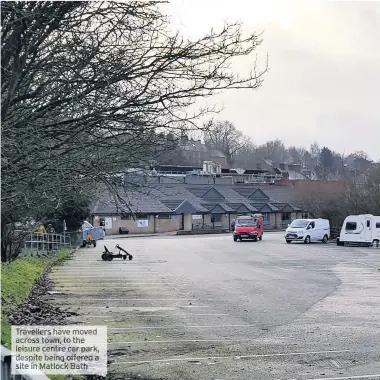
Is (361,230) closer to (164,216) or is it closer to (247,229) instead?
(247,229)

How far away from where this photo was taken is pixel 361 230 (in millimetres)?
48000

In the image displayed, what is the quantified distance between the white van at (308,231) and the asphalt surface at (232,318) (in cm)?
2276

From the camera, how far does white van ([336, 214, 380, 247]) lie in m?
47.5

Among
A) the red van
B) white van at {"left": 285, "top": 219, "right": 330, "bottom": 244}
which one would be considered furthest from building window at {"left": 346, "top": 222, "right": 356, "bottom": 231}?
the red van

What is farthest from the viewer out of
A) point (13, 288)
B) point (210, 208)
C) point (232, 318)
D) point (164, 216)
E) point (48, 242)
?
point (210, 208)

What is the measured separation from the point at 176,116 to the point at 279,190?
83.3 m

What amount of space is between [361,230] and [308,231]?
5.16 meters

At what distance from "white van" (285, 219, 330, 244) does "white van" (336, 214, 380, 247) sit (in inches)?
129

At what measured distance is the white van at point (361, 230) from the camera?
47.5 m

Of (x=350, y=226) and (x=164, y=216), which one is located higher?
(x=164, y=216)

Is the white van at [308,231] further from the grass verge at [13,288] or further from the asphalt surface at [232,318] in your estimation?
the grass verge at [13,288]

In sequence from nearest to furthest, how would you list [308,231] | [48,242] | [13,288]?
[13,288], [48,242], [308,231]

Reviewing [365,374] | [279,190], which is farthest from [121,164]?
[279,190]

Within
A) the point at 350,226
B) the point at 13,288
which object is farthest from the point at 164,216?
the point at 13,288
